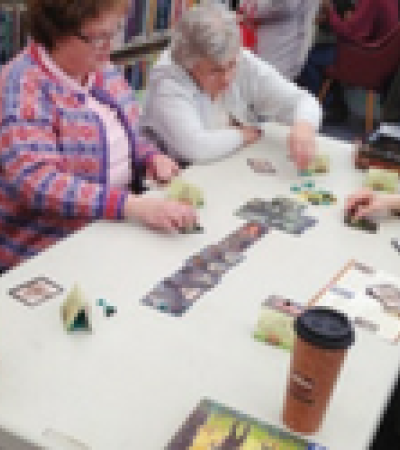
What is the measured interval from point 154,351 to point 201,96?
1.17 meters

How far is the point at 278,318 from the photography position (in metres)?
1.24

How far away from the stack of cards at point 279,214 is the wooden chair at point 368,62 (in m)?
2.79

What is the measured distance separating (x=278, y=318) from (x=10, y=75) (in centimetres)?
86

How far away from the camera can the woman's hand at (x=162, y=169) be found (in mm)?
1888

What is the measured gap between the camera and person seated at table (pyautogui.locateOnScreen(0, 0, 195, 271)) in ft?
5.02

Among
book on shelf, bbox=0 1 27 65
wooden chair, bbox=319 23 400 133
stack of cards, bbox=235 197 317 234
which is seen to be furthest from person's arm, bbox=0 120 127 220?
wooden chair, bbox=319 23 400 133

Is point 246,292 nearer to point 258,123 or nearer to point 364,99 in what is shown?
point 258,123

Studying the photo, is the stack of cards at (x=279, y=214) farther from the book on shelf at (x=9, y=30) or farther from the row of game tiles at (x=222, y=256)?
the book on shelf at (x=9, y=30)

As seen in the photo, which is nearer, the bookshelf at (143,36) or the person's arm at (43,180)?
the person's arm at (43,180)

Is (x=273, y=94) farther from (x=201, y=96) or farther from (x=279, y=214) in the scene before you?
(x=279, y=214)

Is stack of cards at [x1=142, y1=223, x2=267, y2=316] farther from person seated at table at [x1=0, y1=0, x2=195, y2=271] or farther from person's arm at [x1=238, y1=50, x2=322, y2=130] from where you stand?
person's arm at [x1=238, y1=50, x2=322, y2=130]

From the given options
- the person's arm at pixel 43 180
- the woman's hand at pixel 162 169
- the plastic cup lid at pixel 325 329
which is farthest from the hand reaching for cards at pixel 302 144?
the plastic cup lid at pixel 325 329

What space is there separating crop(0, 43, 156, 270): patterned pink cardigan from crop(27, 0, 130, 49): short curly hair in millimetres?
43

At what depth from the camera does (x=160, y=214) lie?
154cm
